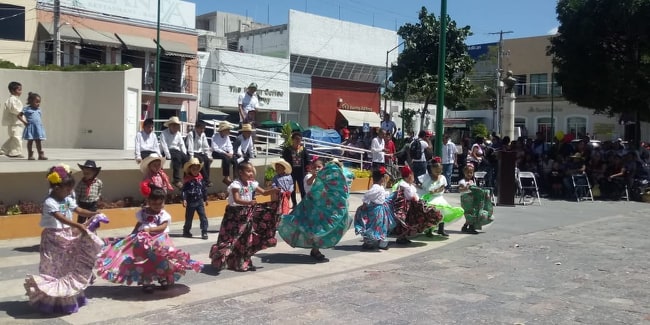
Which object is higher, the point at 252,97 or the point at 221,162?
the point at 252,97

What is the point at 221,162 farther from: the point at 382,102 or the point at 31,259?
the point at 382,102

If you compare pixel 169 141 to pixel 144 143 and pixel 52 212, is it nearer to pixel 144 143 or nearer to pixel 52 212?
pixel 144 143

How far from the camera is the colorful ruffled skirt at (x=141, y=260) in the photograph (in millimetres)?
6441

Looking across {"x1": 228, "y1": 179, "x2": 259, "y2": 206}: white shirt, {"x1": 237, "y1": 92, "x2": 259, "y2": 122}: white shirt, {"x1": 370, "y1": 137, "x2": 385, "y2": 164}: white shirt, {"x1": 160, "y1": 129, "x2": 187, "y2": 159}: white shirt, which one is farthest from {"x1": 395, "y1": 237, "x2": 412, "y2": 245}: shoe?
{"x1": 237, "y1": 92, "x2": 259, "y2": 122}: white shirt

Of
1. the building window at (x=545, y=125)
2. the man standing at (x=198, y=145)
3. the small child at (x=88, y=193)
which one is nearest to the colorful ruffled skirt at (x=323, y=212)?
the small child at (x=88, y=193)

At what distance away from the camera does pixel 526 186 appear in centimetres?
1811

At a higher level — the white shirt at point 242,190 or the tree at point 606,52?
the tree at point 606,52

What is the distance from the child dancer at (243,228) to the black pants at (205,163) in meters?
4.47

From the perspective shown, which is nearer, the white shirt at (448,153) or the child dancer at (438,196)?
the child dancer at (438,196)

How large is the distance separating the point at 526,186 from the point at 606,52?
6114 millimetres

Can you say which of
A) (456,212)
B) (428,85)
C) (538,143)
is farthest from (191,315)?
(428,85)

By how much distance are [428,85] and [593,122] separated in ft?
91.0

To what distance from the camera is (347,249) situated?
10.1 m

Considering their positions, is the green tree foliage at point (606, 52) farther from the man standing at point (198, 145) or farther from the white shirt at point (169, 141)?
the white shirt at point (169, 141)
